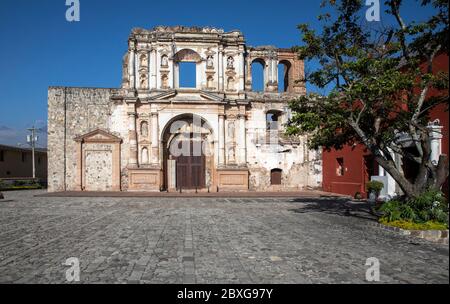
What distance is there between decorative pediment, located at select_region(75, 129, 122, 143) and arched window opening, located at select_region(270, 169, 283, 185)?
36.0 ft

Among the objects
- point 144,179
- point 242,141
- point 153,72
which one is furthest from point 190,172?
point 153,72

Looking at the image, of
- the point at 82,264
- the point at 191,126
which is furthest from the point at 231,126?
the point at 82,264

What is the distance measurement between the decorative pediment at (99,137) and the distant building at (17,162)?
1435 centimetres

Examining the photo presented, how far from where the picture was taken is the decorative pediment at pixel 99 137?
85.4ft

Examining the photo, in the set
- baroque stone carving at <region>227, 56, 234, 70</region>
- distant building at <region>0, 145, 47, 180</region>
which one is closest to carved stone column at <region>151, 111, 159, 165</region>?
baroque stone carving at <region>227, 56, 234, 70</region>

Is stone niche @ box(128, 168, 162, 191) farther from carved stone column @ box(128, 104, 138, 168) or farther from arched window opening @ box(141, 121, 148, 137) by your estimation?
arched window opening @ box(141, 121, 148, 137)

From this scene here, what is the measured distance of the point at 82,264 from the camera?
633 cm

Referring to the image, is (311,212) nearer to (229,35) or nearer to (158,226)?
(158,226)

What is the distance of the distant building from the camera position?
120 feet

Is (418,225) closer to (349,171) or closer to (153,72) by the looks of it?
(349,171)

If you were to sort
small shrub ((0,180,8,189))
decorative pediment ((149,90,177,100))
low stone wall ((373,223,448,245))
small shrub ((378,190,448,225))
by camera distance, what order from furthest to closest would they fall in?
small shrub ((0,180,8,189))
decorative pediment ((149,90,177,100))
small shrub ((378,190,448,225))
low stone wall ((373,223,448,245))

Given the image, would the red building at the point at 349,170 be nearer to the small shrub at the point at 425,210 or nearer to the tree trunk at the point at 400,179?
the tree trunk at the point at 400,179
